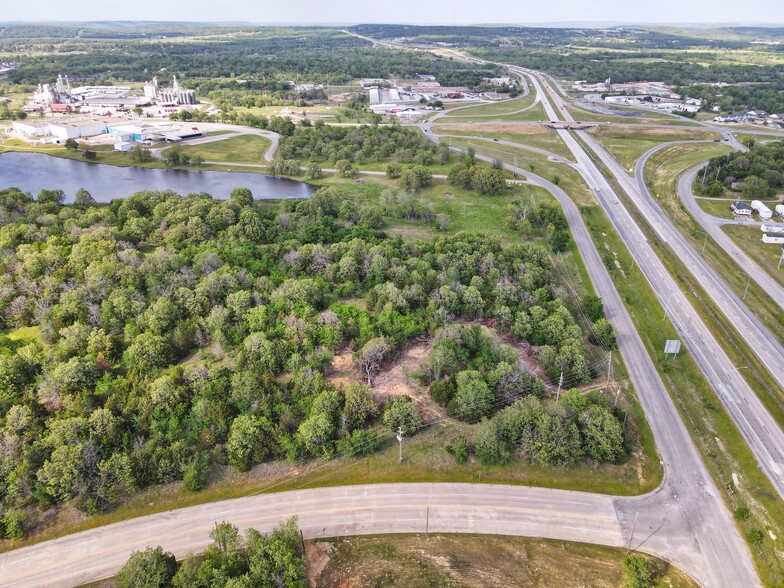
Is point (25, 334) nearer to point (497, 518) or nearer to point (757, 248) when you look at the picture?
point (497, 518)

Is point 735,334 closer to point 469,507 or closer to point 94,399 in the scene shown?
point 469,507

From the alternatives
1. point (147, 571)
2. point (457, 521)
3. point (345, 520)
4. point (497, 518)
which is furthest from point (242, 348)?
point (497, 518)

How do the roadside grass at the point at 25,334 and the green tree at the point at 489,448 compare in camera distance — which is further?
the roadside grass at the point at 25,334

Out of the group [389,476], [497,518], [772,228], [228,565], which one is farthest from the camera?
[772,228]

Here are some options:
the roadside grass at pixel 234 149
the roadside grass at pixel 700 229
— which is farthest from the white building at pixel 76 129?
the roadside grass at pixel 700 229

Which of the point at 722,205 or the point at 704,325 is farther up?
the point at 722,205

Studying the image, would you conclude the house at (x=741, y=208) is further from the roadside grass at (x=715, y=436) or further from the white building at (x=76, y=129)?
the white building at (x=76, y=129)

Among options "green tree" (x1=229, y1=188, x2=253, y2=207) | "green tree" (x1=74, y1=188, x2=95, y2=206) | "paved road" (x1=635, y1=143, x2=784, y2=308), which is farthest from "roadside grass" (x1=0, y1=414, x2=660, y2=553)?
"green tree" (x1=74, y1=188, x2=95, y2=206)
